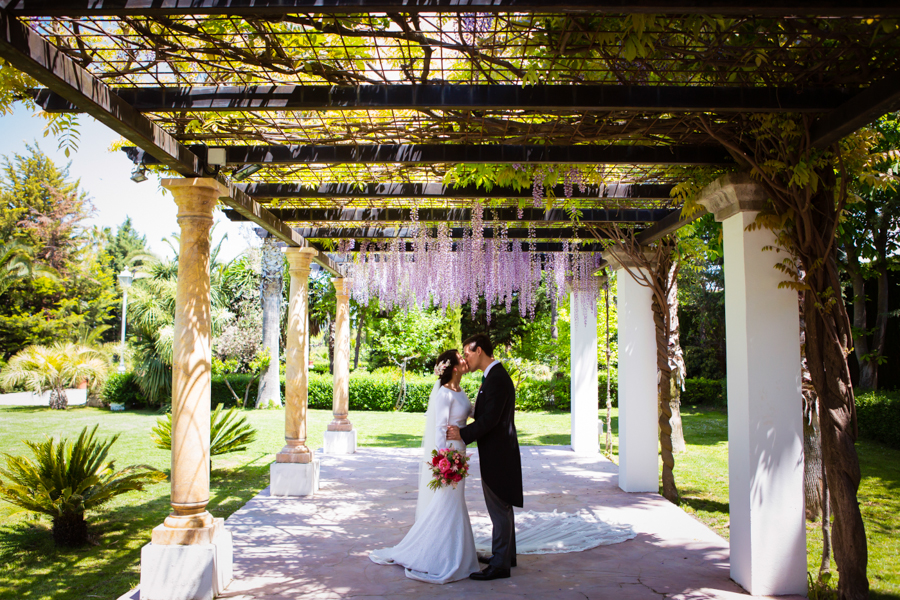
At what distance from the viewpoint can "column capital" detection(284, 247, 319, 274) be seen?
628cm

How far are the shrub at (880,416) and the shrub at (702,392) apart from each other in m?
5.35

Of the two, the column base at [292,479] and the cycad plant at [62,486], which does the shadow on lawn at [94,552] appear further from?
the column base at [292,479]

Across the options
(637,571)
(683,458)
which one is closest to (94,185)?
(683,458)

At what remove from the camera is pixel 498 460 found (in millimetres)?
3658

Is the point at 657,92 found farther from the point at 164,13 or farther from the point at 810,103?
the point at 164,13

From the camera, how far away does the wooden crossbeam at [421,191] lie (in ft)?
15.3

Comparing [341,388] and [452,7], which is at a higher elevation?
[452,7]

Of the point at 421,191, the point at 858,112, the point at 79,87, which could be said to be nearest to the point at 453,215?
the point at 421,191

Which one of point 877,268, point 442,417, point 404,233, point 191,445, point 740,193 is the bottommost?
point 191,445

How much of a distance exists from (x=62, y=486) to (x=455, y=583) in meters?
3.28

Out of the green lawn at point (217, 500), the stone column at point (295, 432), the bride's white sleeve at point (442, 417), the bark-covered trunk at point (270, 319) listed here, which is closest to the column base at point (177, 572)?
the green lawn at point (217, 500)

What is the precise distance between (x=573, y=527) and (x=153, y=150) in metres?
4.06

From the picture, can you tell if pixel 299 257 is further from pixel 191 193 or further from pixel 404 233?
pixel 191 193

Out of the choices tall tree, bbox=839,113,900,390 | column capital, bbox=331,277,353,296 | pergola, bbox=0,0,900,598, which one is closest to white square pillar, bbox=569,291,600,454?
column capital, bbox=331,277,353,296
